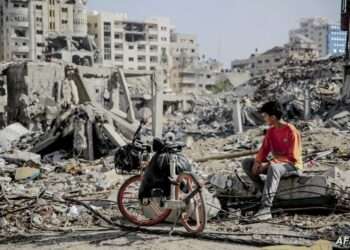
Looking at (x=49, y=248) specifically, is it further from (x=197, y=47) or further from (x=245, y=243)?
(x=197, y=47)

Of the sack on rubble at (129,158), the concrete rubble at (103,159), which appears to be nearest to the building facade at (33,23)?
the concrete rubble at (103,159)

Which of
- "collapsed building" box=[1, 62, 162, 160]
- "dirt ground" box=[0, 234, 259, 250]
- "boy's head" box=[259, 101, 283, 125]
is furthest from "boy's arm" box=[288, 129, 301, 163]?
"collapsed building" box=[1, 62, 162, 160]

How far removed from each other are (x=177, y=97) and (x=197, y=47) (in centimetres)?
5369

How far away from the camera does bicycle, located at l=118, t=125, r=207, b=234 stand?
18.7ft

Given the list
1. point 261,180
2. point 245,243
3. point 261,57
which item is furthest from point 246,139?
point 261,57

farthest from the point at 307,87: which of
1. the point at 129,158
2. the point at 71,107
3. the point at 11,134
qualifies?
the point at 129,158

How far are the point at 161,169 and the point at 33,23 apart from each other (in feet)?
265

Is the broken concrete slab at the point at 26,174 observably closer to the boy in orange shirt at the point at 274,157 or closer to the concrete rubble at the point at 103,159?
the concrete rubble at the point at 103,159

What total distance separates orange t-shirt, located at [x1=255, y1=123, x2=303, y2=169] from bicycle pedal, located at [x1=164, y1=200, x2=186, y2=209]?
1.18m

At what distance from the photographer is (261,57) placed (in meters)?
99.1

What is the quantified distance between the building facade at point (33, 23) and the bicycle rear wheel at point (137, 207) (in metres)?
70.7

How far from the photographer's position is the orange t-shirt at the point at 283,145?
6320mm

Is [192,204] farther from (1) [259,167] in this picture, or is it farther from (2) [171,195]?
(1) [259,167]

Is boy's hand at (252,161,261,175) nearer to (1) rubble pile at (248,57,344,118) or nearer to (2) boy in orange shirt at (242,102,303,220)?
(2) boy in orange shirt at (242,102,303,220)
